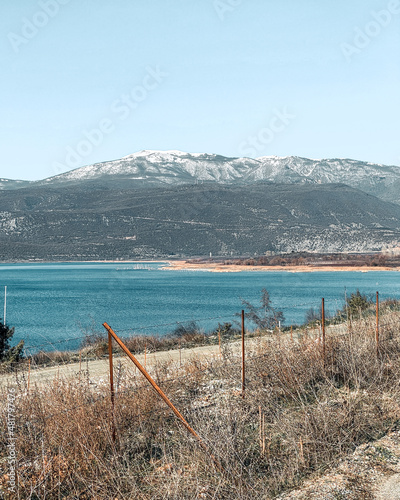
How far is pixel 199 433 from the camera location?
271 inches

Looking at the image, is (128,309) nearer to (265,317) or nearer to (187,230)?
(265,317)

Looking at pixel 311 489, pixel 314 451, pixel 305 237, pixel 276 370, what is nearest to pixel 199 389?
pixel 276 370

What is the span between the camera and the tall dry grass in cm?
613

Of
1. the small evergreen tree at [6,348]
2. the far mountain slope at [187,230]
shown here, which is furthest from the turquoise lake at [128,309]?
the far mountain slope at [187,230]

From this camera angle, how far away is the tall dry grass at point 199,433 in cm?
613

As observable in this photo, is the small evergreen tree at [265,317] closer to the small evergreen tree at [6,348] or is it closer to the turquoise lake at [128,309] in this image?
the turquoise lake at [128,309]

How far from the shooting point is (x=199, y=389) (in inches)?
390

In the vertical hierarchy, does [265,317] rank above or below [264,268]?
above

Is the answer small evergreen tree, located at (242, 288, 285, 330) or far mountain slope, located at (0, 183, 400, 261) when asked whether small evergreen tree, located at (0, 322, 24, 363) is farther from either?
far mountain slope, located at (0, 183, 400, 261)

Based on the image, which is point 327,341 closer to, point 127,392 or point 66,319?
point 127,392

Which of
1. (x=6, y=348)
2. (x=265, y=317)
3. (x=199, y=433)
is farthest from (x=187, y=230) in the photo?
(x=199, y=433)

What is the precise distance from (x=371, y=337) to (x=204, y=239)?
163m

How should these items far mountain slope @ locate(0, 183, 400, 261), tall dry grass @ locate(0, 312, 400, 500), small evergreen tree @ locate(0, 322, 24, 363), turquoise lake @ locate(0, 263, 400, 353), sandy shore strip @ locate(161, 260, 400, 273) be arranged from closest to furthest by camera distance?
tall dry grass @ locate(0, 312, 400, 500), small evergreen tree @ locate(0, 322, 24, 363), turquoise lake @ locate(0, 263, 400, 353), sandy shore strip @ locate(161, 260, 400, 273), far mountain slope @ locate(0, 183, 400, 261)

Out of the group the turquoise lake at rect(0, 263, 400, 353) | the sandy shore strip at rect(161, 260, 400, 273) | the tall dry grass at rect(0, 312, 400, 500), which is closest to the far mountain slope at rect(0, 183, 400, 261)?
the sandy shore strip at rect(161, 260, 400, 273)
